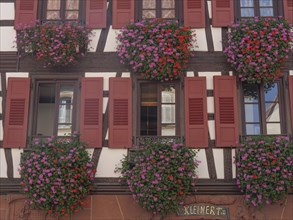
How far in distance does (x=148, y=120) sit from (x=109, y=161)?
1229mm

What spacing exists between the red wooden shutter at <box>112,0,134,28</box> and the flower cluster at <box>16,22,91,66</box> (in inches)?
26.2

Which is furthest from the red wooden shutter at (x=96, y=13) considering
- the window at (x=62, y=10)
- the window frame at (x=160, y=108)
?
the window frame at (x=160, y=108)

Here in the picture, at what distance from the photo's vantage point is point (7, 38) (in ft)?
38.5

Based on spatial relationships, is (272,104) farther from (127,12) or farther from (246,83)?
(127,12)

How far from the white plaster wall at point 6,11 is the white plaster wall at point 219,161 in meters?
5.42

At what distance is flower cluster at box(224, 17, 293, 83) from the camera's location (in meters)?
10.9

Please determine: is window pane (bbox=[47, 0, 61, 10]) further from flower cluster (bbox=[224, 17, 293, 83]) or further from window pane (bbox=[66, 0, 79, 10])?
flower cluster (bbox=[224, 17, 293, 83])

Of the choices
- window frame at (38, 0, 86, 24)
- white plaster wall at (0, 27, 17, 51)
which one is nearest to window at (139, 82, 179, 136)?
window frame at (38, 0, 86, 24)

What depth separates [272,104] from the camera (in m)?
11.4

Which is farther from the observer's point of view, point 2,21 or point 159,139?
point 2,21

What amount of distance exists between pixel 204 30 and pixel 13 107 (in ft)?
14.5

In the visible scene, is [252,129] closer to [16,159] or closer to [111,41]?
[111,41]

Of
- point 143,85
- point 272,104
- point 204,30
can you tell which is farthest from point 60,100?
point 272,104

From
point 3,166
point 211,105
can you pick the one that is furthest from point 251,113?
point 3,166
